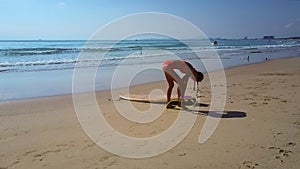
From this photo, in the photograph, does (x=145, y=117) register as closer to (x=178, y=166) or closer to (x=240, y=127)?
(x=240, y=127)

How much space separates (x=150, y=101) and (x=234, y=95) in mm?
2547

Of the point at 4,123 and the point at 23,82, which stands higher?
the point at 23,82

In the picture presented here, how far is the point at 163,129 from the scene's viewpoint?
580 centimetres

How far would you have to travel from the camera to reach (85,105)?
8.16 metres

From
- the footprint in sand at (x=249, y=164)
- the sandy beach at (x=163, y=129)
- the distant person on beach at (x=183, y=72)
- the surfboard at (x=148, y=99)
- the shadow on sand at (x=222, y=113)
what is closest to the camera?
the footprint in sand at (x=249, y=164)

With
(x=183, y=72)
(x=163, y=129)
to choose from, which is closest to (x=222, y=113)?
(x=183, y=72)

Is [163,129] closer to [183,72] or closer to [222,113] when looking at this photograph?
[222,113]

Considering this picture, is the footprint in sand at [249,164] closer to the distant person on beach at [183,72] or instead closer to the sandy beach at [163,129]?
the sandy beach at [163,129]

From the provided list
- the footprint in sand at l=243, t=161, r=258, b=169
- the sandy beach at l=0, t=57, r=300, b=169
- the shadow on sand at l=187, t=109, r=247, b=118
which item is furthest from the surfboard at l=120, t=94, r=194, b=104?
the footprint in sand at l=243, t=161, r=258, b=169

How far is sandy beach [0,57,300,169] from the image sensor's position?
4.25 m

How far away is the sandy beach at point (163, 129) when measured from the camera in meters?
4.25

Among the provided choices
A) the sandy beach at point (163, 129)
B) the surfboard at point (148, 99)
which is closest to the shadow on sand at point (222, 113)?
the sandy beach at point (163, 129)

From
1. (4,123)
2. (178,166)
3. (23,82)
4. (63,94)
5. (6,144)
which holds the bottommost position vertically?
(178,166)

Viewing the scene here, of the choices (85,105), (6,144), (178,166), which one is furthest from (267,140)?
(85,105)
